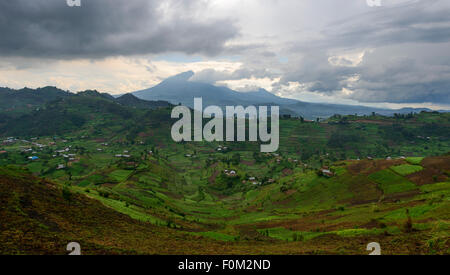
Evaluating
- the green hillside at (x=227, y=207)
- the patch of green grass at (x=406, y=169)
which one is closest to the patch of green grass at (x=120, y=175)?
the green hillside at (x=227, y=207)

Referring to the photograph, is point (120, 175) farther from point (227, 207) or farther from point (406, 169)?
point (406, 169)

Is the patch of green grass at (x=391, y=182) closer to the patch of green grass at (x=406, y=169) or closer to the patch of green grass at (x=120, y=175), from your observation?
the patch of green grass at (x=406, y=169)

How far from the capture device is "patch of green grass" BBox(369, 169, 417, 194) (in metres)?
47.2

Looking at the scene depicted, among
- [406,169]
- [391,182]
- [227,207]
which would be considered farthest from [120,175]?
[406,169]

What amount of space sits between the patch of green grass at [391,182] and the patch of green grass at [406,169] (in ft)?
4.86

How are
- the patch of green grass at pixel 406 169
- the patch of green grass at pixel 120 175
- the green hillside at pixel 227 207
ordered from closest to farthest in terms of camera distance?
1. the green hillside at pixel 227 207
2. the patch of green grass at pixel 406 169
3. the patch of green grass at pixel 120 175

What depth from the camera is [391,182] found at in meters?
51.6

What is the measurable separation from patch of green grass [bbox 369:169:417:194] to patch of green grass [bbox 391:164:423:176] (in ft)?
4.86

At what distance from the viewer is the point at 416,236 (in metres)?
18.3

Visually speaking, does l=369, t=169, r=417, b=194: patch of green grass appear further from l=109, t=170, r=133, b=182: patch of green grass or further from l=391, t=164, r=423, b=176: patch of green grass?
l=109, t=170, r=133, b=182: patch of green grass

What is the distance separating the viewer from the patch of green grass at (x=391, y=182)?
47241 mm

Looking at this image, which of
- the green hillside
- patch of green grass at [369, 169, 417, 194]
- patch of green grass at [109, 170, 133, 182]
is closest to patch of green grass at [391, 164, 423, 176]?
the green hillside
